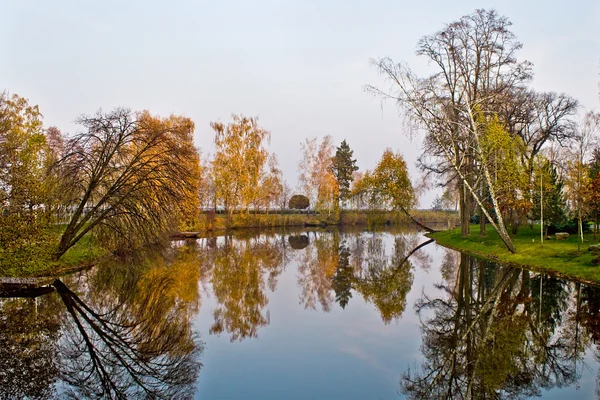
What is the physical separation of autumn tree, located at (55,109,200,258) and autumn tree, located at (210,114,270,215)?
2866 cm

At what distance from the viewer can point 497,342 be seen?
837 centimetres

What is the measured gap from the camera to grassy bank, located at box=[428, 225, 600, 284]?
16.5 metres

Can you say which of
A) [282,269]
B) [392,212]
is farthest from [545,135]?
[282,269]

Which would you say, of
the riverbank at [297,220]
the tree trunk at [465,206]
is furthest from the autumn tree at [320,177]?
the tree trunk at [465,206]

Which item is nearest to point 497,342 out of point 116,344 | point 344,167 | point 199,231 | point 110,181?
point 116,344

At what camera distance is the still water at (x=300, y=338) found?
657cm

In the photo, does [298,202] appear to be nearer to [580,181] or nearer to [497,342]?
[580,181]

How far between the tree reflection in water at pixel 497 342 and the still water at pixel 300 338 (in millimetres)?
34

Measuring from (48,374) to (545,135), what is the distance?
34533 mm

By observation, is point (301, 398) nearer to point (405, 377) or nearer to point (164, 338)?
point (405, 377)

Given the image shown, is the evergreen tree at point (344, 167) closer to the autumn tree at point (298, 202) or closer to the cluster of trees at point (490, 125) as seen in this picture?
the autumn tree at point (298, 202)

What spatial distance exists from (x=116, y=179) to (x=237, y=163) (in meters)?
29.7

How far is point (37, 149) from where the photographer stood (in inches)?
1136

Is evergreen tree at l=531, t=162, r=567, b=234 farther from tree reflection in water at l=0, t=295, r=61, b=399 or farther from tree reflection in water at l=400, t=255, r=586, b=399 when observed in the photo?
tree reflection in water at l=0, t=295, r=61, b=399
